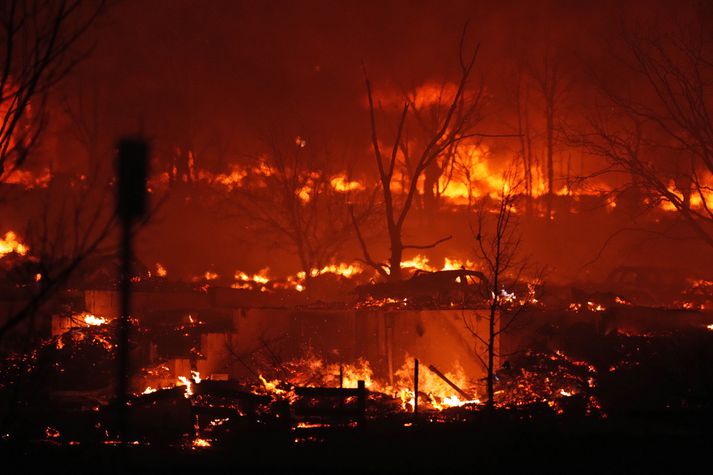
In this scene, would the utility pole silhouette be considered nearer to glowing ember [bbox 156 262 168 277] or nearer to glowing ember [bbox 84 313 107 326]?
glowing ember [bbox 84 313 107 326]

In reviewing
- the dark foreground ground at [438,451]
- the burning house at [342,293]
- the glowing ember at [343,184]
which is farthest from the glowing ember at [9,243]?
the dark foreground ground at [438,451]

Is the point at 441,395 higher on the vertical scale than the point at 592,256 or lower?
lower

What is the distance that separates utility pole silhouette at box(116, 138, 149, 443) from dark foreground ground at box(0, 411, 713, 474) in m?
1.40

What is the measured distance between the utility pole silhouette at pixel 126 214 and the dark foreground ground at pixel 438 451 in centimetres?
140

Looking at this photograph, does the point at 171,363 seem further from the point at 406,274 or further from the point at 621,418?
the point at 406,274

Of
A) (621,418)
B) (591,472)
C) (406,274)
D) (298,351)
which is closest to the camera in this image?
(591,472)

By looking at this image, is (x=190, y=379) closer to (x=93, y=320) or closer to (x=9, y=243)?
(x=93, y=320)

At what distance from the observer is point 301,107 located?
111 ft

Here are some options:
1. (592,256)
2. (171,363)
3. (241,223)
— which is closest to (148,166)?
(241,223)

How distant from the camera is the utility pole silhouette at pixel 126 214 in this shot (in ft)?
31.5

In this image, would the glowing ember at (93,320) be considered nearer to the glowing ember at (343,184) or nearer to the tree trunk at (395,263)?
the tree trunk at (395,263)

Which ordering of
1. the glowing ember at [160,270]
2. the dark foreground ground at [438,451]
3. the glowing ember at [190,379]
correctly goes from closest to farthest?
the dark foreground ground at [438,451] → the glowing ember at [190,379] → the glowing ember at [160,270]

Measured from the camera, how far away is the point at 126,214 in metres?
9.11

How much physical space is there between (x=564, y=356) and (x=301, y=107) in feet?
71.7
